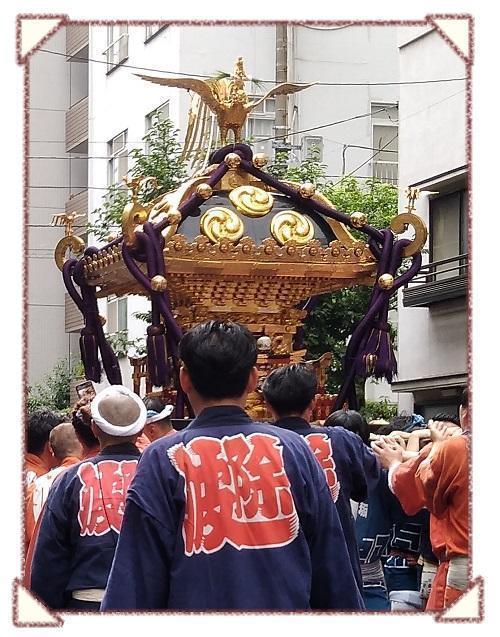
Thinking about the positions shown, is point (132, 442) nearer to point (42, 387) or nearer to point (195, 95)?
point (195, 95)

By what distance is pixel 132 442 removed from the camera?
13.3ft

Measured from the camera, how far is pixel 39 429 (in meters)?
5.41

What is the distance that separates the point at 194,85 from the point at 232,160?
15.6 inches

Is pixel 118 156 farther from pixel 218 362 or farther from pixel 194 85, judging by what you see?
pixel 218 362

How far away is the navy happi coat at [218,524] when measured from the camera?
295 cm

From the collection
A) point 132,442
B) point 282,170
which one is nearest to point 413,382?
point 282,170

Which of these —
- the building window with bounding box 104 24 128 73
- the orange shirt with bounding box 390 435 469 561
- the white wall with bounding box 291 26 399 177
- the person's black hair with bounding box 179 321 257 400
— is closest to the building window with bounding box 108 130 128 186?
the building window with bounding box 104 24 128 73

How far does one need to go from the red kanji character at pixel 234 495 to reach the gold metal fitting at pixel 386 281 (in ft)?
10.3

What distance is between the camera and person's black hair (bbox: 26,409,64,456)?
5.39 metres

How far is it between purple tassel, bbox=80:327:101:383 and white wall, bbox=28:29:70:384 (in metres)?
0.25

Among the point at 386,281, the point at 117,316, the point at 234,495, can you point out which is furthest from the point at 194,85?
the point at 117,316

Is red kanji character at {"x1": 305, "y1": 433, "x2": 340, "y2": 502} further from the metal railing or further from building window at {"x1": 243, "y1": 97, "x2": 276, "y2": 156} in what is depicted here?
building window at {"x1": 243, "y1": 97, "x2": 276, "y2": 156}

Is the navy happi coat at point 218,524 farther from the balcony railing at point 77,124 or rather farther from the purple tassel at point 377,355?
the balcony railing at point 77,124

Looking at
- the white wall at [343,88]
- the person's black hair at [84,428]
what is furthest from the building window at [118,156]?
the person's black hair at [84,428]
